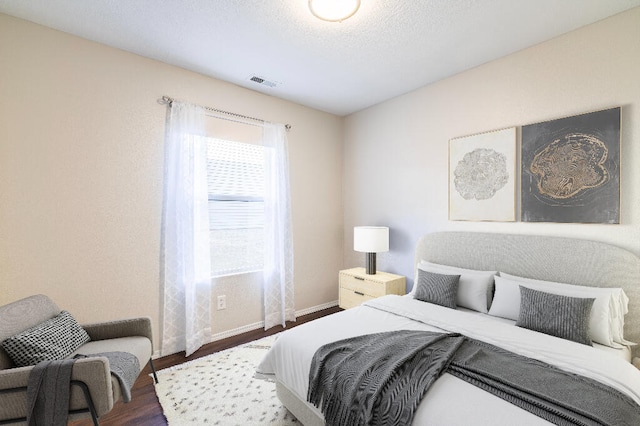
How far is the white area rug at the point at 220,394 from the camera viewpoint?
1.91 meters

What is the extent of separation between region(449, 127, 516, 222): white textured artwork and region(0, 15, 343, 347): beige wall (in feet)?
8.28

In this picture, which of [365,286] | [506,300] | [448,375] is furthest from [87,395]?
[506,300]

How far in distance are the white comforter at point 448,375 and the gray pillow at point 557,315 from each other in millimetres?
85

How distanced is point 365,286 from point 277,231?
121 cm

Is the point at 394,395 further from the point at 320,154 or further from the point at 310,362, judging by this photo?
the point at 320,154

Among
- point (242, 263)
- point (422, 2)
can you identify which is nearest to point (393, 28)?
point (422, 2)

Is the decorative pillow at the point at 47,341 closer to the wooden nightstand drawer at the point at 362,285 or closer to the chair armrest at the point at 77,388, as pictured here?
the chair armrest at the point at 77,388

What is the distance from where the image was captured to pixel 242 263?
3.32 metres

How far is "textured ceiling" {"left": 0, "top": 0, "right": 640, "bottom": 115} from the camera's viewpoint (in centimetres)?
200

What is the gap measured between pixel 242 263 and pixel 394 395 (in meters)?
2.35

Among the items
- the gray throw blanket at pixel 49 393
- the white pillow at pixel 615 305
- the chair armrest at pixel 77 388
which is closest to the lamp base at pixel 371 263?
the white pillow at pixel 615 305

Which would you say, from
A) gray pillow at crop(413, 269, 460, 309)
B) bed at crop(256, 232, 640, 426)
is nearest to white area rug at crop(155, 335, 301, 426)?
bed at crop(256, 232, 640, 426)

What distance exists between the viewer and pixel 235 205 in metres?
3.26

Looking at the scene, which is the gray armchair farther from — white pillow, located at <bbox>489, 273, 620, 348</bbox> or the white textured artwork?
the white textured artwork
